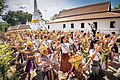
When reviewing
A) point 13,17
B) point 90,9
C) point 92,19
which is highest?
point 90,9

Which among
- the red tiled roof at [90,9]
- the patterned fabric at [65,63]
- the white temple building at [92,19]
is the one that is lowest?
the patterned fabric at [65,63]

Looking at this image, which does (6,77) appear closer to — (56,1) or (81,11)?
(56,1)

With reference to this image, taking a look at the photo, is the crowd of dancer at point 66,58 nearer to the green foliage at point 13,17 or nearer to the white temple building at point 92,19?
the green foliage at point 13,17

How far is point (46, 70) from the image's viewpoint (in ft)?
11.1

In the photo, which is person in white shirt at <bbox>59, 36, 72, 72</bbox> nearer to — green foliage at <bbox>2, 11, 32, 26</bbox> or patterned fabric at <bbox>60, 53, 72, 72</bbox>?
patterned fabric at <bbox>60, 53, 72, 72</bbox>

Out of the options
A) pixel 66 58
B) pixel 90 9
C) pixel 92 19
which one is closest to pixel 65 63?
pixel 66 58

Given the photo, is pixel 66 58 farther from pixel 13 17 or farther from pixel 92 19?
pixel 92 19

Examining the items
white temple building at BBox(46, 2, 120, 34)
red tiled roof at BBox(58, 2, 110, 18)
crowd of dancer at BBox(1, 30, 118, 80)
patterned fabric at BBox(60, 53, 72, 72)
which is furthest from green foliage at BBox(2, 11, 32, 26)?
red tiled roof at BBox(58, 2, 110, 18)

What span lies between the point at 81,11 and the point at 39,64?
732 inches

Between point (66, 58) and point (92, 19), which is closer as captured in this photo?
point (66, 58)

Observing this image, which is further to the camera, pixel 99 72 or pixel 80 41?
pixel 80 41

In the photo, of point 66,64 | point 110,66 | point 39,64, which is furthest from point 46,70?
point 110,66

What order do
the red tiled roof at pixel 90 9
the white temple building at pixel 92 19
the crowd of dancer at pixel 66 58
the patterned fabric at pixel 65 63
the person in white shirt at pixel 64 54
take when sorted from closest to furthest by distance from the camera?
1. the crowd of dancer at pixel 66 58
2. the person in white shirt at pixel 64 54
3. the patterned fabric at pixel 65 63
4. the white temple building at pixel 92 19
5. the red tiled roof at pixel 90 9

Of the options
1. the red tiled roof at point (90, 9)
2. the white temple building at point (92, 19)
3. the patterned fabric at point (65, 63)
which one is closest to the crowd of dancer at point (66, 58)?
the patterned fabric at point (65, 63)
